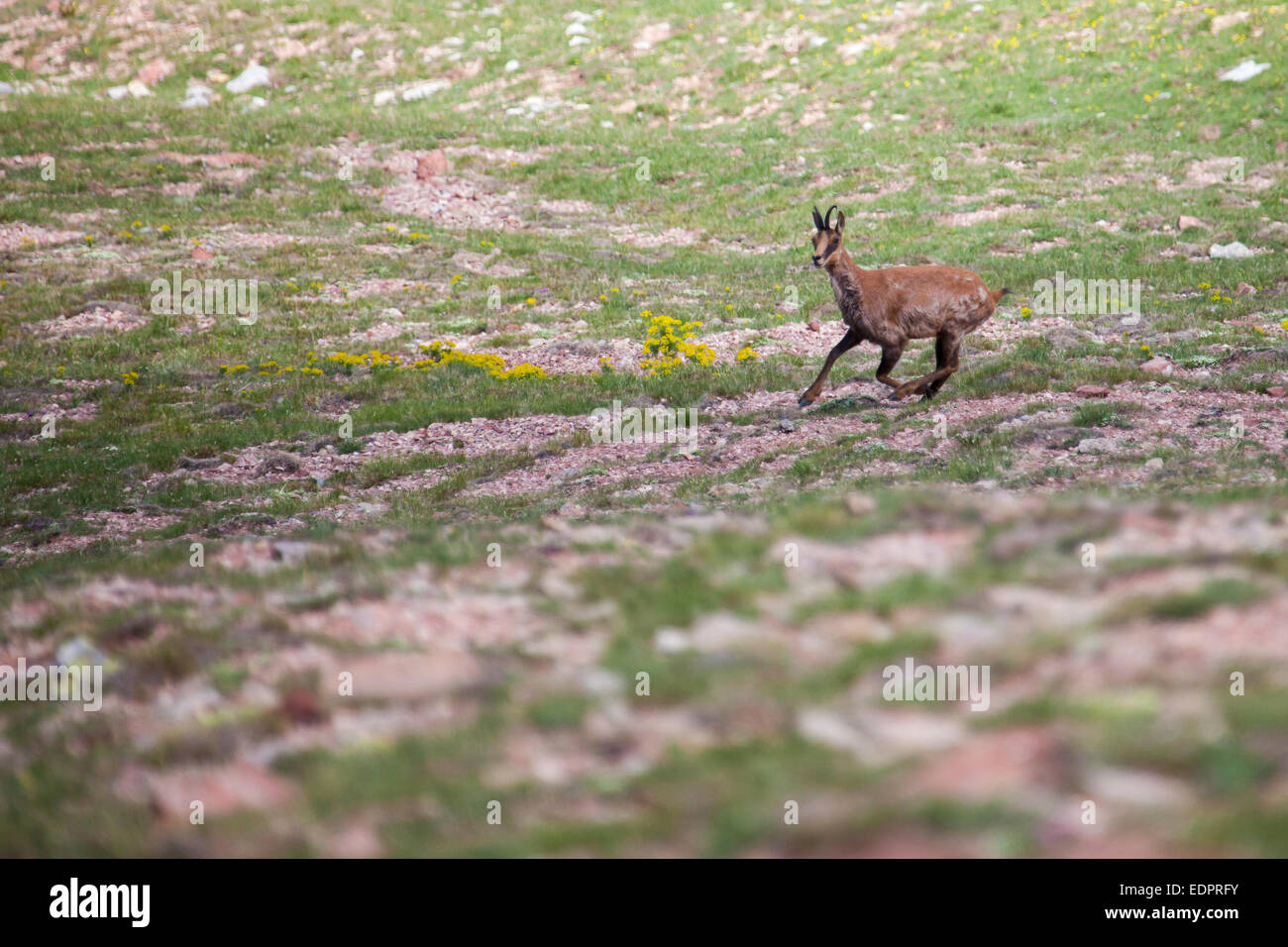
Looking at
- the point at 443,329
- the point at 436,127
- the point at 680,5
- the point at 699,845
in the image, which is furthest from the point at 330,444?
the point at 680,5

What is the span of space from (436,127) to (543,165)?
5.52m

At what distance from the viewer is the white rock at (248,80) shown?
43.2 metres

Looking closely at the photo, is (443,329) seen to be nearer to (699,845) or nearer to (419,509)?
(419,509)

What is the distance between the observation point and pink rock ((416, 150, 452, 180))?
32.5 metres

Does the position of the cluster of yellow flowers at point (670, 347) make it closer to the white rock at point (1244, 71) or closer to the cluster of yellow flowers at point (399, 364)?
the cluster of yellow flowers at point (399, 364)

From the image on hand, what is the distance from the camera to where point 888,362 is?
1513cm

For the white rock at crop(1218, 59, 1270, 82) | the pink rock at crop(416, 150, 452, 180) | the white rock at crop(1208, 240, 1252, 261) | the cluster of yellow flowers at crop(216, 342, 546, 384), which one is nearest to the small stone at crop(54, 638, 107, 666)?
the cluster of yellow flowers at crop(216, 342, 546, 384)

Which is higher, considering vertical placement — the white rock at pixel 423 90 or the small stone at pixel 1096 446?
the white rock at pixel 423 90

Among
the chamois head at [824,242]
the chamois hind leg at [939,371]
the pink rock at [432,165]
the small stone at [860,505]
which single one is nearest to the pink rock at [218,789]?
the small stone at [860,505]

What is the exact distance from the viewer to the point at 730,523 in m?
7.10

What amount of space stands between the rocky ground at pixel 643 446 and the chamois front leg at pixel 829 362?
32 centimetres

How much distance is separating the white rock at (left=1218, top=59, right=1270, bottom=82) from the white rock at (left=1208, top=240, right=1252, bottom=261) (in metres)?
11.0

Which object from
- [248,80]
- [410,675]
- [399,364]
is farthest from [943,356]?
[248,80]

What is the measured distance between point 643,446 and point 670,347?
5626 mm
